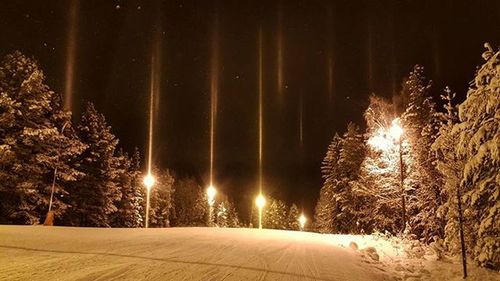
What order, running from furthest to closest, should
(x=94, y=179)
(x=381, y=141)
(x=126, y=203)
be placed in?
(x=126, y=203) → (x=94, y=179) → (x=381, y=141)

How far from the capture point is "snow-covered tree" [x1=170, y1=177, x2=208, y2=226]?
7050 cm

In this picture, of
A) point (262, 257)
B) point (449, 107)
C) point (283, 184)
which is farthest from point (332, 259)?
point (283, 184)

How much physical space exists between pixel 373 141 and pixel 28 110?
21.1 meters

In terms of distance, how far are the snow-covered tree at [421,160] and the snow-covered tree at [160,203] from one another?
34.5 metres

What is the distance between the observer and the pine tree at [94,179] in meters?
34.2

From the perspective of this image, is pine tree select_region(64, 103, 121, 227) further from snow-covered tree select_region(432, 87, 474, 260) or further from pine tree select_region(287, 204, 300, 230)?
pine tree select_region(287, 204, 300, 230)

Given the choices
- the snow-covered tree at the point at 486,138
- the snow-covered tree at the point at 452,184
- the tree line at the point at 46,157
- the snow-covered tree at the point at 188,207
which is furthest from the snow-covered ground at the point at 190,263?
the snow-covered tree at the point at 188,207

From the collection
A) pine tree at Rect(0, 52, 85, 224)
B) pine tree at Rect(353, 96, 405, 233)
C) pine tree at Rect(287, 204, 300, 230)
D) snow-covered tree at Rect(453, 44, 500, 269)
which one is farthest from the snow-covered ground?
pine tree at Rect(287, 204, 300, 230)

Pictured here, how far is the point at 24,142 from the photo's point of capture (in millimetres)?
25828

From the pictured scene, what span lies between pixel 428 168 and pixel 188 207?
55.0 meters

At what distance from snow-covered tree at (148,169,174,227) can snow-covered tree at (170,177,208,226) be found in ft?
14.5

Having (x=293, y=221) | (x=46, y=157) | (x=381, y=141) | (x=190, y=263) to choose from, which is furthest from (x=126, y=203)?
(x=293, y=221)

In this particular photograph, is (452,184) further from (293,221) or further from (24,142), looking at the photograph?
(293,221)

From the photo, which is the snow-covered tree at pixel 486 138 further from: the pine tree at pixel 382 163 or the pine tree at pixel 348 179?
the pine tree at pixel 348 179
